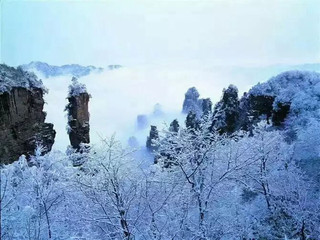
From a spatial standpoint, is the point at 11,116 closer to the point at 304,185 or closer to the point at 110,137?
the point at 110,137

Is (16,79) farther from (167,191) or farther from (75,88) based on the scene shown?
(167,191)

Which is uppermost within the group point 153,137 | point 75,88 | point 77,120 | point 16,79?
point 16,79

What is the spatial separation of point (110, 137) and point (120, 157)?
0.82m

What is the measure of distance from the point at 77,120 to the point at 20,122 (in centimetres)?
682

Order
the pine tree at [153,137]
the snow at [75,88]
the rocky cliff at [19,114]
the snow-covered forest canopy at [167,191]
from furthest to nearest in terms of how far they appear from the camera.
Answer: the snow at [75,88] → the rocky cliff at [19,114] → the pine tree at [153,137] → the snow-covered forest canopy at [167,191]

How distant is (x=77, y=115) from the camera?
2828cm

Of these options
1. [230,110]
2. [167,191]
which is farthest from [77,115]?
[230,110]

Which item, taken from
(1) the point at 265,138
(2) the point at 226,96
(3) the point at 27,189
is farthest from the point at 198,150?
(2) the point at 226,96

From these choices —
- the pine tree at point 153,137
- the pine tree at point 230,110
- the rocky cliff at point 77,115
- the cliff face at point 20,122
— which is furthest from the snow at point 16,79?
the pine tree at point 230,110

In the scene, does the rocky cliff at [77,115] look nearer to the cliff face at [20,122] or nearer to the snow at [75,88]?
the snow at [75,88]

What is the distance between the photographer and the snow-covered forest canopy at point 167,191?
1195cm

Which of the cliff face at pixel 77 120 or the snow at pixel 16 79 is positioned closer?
the snow at pixel 16 79

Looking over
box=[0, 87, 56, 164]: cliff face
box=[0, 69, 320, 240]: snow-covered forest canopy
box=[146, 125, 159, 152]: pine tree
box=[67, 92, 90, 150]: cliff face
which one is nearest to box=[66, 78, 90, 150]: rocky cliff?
box=[67, 92, 90, 150]: cliff face

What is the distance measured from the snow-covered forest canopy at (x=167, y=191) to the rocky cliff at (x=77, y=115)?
12.3 ft
